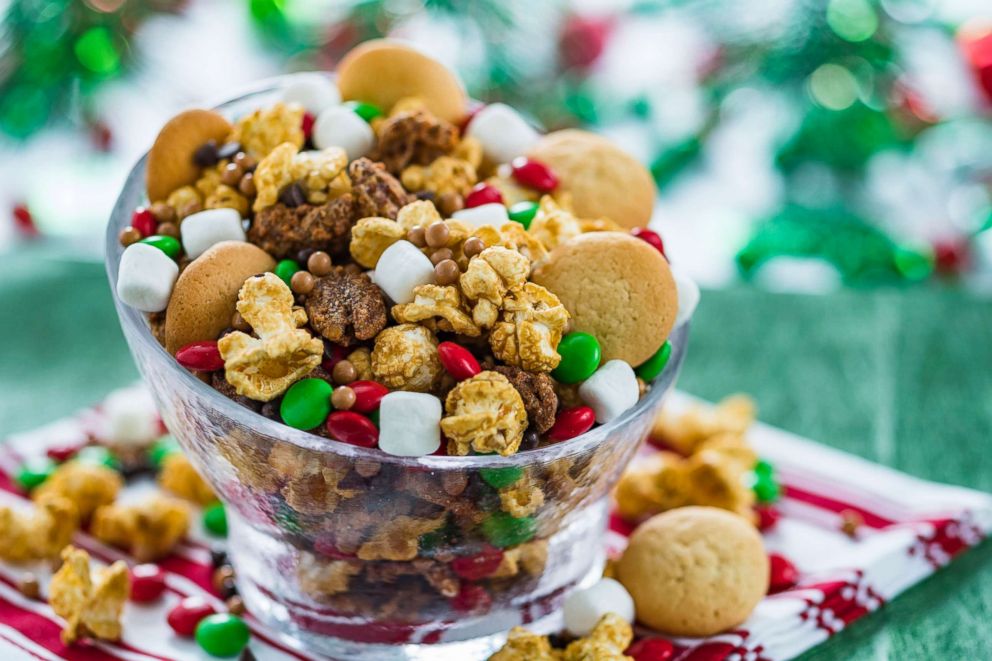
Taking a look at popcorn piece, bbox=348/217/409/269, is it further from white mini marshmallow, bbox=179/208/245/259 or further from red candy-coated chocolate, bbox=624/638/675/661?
red candy-coated chocolate, bbox=624/638/675/661

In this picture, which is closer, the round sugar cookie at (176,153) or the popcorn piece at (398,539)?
the popcorn piece at (398,539)

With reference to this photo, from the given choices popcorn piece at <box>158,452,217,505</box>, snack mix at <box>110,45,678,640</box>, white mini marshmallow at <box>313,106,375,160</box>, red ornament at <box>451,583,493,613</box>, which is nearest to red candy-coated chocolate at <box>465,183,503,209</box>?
snack mix at <box>110,45,678,640</box>

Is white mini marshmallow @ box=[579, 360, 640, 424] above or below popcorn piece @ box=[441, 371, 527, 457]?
below

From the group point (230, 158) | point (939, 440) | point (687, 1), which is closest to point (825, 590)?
point (939, 440)

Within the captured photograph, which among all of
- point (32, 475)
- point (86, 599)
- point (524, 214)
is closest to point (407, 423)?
point (524, 214)

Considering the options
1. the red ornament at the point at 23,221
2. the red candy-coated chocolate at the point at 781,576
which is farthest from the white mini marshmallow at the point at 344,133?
the red ornament at the point at 23,221

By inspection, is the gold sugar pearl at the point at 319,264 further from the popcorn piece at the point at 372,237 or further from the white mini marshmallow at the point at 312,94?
the white mini marshmallow at the point at 312,94
